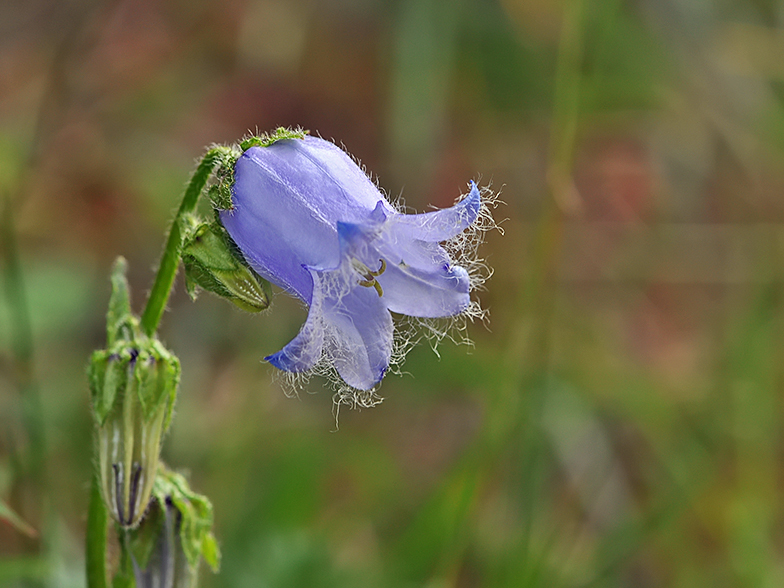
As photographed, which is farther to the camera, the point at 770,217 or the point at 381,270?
the point at 770,217

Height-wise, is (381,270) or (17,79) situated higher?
(17,79)

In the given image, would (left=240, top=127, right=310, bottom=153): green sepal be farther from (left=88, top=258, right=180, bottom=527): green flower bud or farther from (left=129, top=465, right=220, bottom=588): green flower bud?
(left=129, top=465, right=220, bottom=588): green flower bud

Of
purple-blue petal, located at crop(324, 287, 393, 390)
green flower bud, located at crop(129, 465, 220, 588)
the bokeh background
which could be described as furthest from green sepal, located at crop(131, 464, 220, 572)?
purple-blue petal, located at crop(324, 287, 393, 390)

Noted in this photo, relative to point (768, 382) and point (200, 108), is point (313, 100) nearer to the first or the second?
point (200, 108)

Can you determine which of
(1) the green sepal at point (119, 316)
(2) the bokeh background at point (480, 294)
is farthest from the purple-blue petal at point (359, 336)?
(2) the bokeh background at point (480, 294)

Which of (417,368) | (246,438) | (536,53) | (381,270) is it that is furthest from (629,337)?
(381,270)

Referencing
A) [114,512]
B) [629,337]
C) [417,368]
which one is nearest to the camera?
[114,512]

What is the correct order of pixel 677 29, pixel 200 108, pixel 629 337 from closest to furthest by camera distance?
1. pixel 629 337
2. pixel 200 108
3. pixel 677 29
